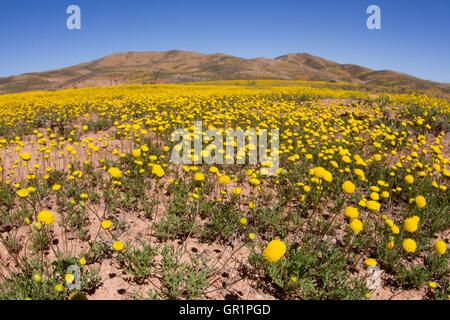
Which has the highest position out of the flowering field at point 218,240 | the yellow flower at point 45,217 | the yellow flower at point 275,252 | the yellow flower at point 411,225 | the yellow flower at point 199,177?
the yellow flower at point 199,177

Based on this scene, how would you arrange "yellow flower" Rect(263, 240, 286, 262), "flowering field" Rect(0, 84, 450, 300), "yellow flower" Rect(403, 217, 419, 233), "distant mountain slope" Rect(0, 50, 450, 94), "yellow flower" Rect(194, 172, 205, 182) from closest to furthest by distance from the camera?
1. "yellow flower" Rect(263, 240, 286, 262)
2. "yellow flower" Rect(403, 217, 419, 233)
3. "flowering field" Rect(0, 84, 450, 300)
4. "yellow flower" Rect(194, 172, 205, 182)
5. "distant mountain slope" Rect(0, 50, 450, 94)

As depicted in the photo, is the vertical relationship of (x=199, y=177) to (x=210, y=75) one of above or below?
below

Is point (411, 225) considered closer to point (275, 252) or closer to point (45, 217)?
point (275, 252)

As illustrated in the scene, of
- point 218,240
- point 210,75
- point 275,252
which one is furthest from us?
point 210,75

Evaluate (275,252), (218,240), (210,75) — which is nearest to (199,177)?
(218,240)

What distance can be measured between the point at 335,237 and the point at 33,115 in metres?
13.1

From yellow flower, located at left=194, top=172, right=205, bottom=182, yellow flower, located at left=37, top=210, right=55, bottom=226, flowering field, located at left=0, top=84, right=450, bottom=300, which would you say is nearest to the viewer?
yellow flower, located at left=37, top=210, right=55, bottom=226

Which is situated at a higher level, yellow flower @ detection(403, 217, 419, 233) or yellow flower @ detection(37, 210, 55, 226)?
yellow flower @ detection(37, 210, 55, 226)

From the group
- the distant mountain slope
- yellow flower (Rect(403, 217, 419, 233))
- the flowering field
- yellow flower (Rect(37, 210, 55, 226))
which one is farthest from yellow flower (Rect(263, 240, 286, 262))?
the distant mountain slope

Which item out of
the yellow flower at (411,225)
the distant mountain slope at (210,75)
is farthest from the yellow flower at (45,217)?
the distant mountain slope at (210,75)

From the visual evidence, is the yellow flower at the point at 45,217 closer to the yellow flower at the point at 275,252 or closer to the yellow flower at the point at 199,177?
the yellow flower at the point at 199,177

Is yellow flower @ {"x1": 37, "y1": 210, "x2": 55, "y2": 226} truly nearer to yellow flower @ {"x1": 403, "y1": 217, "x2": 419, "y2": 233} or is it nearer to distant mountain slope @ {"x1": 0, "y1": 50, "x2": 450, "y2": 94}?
yellow flower @ {"x1": 403, "y1": 217, "x2": 419, "y2": 233}

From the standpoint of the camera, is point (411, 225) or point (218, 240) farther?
point (218, 240)

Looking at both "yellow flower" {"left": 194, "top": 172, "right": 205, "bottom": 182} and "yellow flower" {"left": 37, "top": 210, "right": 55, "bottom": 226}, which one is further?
"yellow flower" {"left": 194, "top": 172, "right": 205, "bottom": 182}
